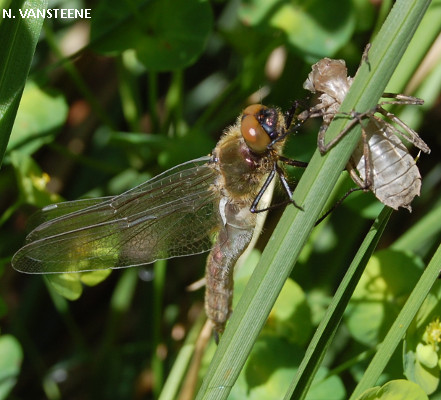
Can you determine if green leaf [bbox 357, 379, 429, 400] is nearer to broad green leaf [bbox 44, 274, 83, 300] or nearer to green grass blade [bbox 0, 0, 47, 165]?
broad green leaf [bbox 44, 274, 83, 300]

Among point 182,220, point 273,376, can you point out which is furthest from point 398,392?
point 182,220

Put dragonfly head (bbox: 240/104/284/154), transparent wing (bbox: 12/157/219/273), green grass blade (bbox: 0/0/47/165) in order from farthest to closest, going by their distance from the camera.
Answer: transparent wing (bbox: 12/157/219/273) → dragonfly head (bbox: 240/104/284/154) → green grass blade (bbox: 0/0/47/165)

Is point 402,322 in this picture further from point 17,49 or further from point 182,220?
point 17,49

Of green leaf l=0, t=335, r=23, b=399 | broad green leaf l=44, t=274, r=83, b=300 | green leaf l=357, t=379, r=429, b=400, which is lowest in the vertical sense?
green leaf l=0, t=335, r=23, b=399

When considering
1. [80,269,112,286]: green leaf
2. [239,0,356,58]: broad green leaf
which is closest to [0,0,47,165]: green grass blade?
[80,269,112,286]: green leaf

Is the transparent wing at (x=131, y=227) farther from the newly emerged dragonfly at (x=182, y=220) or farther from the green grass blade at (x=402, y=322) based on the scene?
the green grass blade at (x=402, y=322)

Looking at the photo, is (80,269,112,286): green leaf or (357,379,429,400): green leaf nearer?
(357,379,429,400): green leaf

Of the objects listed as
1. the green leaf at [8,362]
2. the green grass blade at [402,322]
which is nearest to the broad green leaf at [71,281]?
the green leaf at [8,362]

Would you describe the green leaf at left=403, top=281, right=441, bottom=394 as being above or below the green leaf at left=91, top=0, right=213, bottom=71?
below
